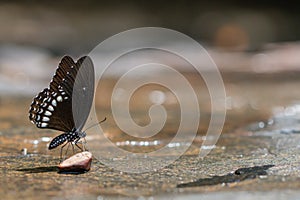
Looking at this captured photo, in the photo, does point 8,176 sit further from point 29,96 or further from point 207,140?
point 29,96

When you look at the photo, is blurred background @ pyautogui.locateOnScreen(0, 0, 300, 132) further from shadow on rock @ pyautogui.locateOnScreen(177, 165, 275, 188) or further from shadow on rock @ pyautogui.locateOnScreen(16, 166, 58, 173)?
shadow on rock @ pyautogui.locateOnScreen(16, 166, 58, 173)

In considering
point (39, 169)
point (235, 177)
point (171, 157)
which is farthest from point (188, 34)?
point (235, 177)

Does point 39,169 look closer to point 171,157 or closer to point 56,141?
point 56,141

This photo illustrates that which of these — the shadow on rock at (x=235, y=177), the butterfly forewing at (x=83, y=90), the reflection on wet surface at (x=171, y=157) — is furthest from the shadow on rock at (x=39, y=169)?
the shadow on rock at (x=235, y=177)

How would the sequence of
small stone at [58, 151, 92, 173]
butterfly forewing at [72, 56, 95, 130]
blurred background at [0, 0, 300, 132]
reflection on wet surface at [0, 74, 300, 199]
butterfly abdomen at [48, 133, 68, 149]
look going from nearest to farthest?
1. reflection on wet surface at [0, 74, 300, 199]
2. small stone at [58, 151, 92, 173]
3. butterfly forewing at [72, 56, 95, 130]
4. butterfly abdomen at [48, 133, 68, 149]
5. blurred background at [0, 0, 300, 132]

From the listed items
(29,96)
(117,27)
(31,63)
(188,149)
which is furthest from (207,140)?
(117,27)

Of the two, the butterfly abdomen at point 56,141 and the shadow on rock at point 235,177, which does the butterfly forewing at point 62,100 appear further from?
the shadow on rock at point 235,177

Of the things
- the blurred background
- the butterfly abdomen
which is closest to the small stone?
the butterfly abdomen

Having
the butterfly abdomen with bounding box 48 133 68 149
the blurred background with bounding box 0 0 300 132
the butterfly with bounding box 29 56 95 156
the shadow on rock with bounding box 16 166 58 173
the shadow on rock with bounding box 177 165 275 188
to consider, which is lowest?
the shadow on rock with bounding box 177 165 275 188
